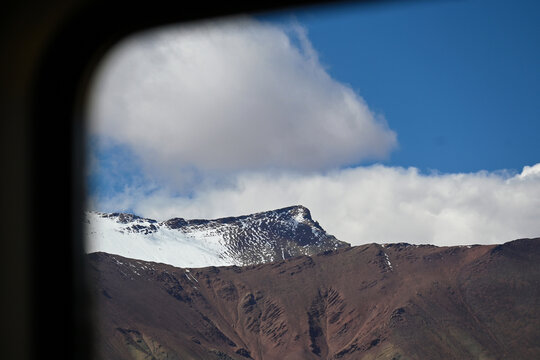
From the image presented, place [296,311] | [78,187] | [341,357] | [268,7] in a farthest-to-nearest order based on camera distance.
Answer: [296,311] → [341,357] → [78,187] → [268,7]

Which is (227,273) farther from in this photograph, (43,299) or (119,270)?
(43,299)

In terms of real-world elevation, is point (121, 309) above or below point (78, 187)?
above

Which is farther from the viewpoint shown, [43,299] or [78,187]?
[78,187]

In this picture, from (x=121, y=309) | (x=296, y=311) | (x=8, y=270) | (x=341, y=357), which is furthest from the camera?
(x=296, y=311)

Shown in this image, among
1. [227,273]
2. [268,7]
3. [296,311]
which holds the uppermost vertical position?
[227,273]

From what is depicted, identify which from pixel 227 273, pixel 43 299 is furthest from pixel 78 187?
pixel 227 273

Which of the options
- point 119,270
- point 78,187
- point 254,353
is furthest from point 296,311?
point 78,187

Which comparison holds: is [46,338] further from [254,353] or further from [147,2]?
[254,353]
